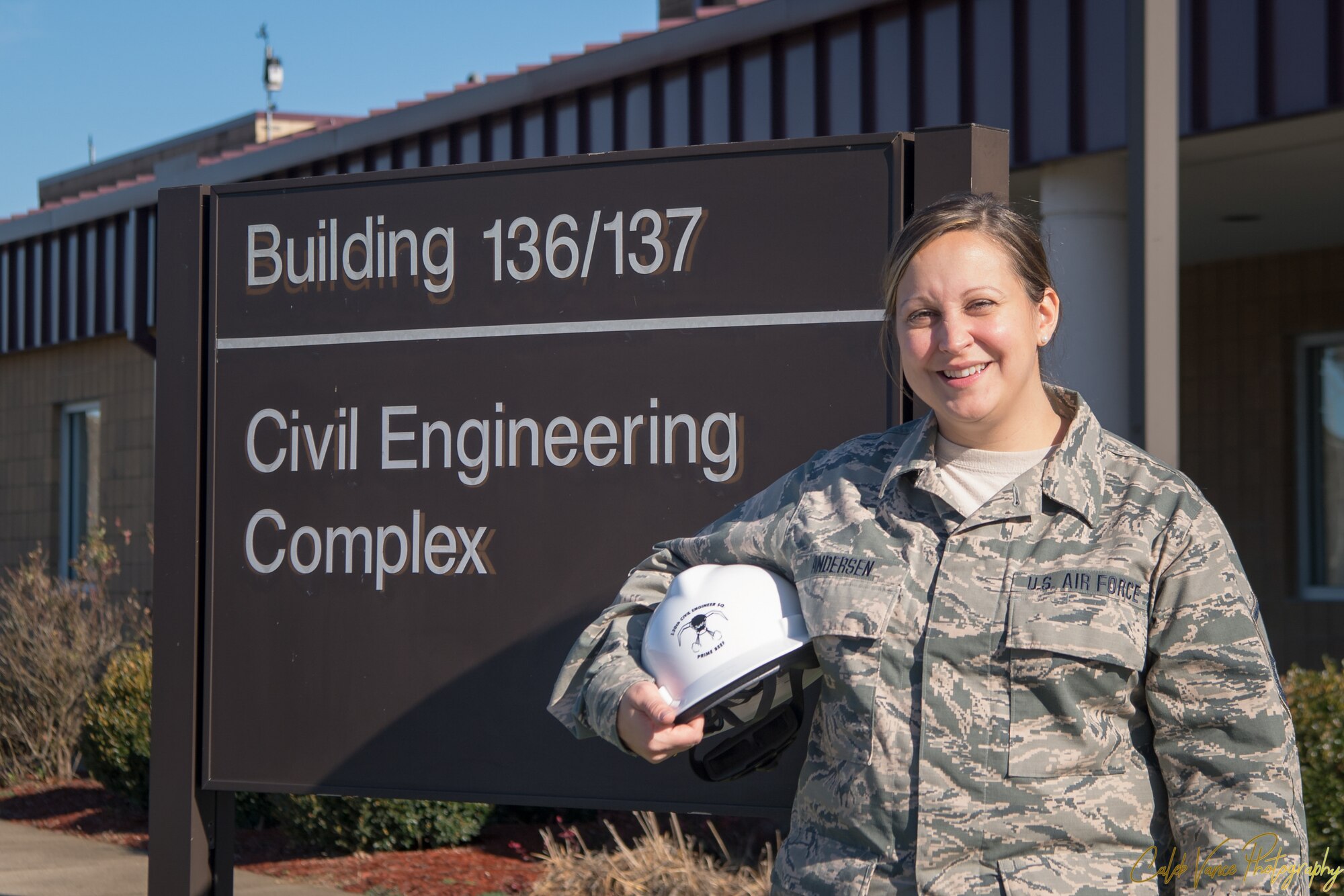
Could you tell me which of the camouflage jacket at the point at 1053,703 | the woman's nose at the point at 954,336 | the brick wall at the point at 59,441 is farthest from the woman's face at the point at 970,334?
the brick wall at the point at 59,441

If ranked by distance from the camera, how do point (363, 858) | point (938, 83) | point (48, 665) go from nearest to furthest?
1. point (363, 858)
2. point (938, 83)
3. point (48, 665)

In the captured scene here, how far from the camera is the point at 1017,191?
7641 mm

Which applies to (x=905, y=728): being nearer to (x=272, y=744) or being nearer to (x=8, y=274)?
(x=272, y=744)

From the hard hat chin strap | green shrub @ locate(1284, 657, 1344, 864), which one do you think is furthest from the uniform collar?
green shrub @ locate(1284, 657, 1344, 864)

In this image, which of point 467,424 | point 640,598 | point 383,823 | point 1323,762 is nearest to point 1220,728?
point 640,598

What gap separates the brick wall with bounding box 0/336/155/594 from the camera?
36.9ft

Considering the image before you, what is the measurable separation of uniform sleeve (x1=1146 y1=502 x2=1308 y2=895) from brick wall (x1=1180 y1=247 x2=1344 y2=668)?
26.3ft

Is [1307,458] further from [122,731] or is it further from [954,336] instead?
[954,336]

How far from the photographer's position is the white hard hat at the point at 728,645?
2.27 m

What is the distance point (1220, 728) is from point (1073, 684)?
0.20m

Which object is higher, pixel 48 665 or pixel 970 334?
pixel 970 334

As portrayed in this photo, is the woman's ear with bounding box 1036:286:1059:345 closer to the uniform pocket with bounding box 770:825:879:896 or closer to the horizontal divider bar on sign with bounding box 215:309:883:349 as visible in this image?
the horizontal divider bar on sign with bounding box 215:309:883:349

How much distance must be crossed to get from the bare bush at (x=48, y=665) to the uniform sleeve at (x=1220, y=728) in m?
7.23

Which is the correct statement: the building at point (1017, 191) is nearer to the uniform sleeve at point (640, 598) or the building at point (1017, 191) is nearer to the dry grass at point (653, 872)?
the uniform sleeve at point (640, 598)
